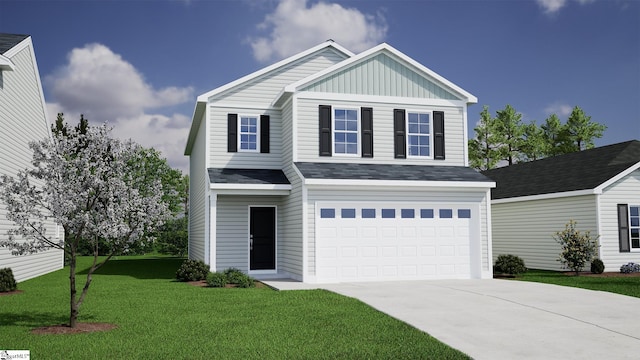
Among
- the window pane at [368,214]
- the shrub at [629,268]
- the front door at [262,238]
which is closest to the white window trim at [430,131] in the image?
the window pane at [368,214]

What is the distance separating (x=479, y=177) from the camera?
18953 mm

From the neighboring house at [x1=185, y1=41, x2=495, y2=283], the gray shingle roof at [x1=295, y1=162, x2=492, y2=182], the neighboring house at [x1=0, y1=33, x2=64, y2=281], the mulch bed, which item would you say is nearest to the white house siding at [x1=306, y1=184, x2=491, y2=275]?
the neighboring house at [x1=185, y1=41, x2=495, y2=283]

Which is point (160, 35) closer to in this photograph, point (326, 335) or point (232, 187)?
point (232, 187)

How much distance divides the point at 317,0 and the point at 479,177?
360 inches

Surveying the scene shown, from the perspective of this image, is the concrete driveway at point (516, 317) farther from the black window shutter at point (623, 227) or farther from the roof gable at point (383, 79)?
the black window shutter at point (623, 227)

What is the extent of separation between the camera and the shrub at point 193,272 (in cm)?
1812

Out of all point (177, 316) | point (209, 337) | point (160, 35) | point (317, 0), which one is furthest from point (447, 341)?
point (160, 35)

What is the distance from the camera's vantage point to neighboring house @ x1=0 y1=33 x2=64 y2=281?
1756 cm

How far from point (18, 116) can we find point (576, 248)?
66.0ft

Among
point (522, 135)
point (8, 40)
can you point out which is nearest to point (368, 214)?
point (8, 40)

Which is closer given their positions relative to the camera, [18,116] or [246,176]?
[18,116]

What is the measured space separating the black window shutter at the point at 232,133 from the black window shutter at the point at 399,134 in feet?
18.9

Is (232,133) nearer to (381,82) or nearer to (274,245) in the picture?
(274,245)

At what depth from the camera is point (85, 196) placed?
9.80 m
